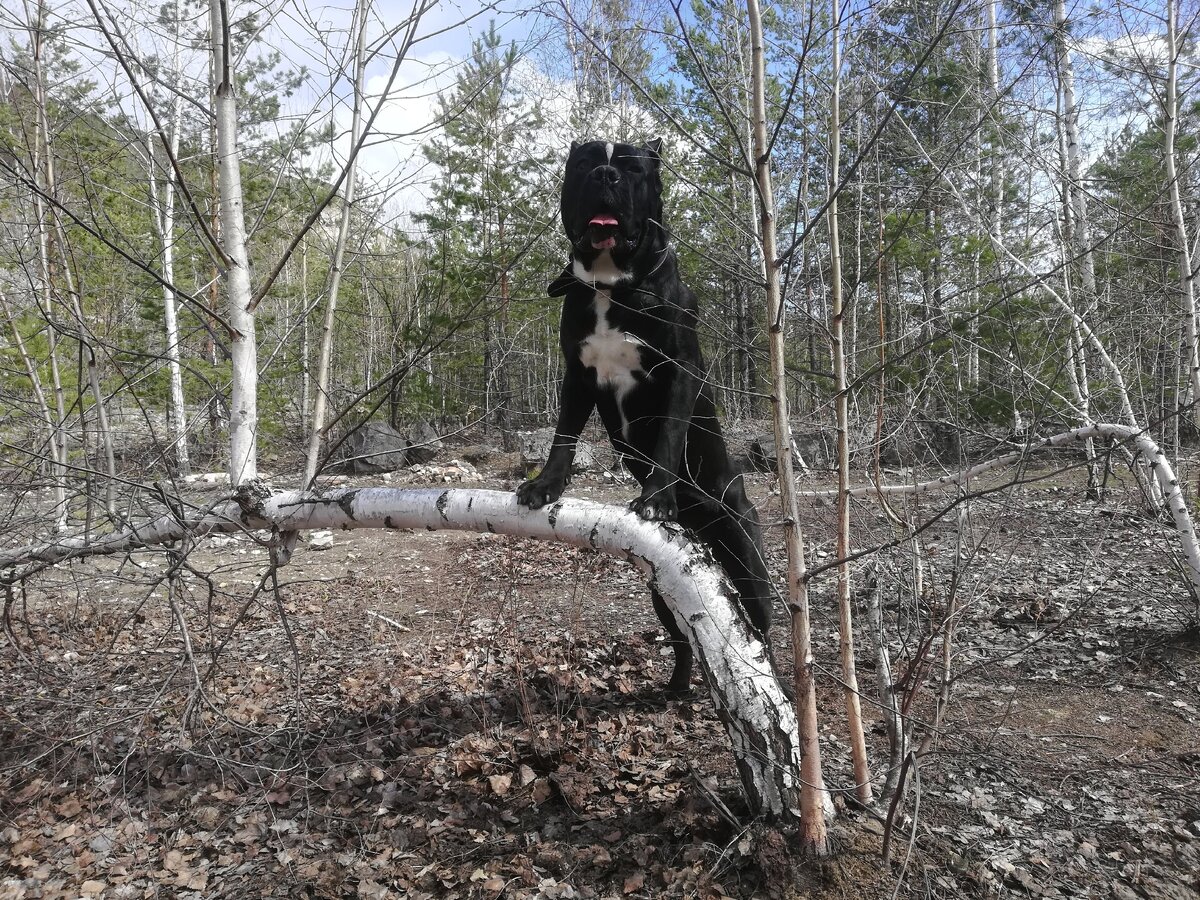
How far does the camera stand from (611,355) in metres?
2.81

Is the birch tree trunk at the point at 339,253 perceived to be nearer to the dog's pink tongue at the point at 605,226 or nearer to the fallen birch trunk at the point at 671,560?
the fallen birch trunk at the point at 671,560

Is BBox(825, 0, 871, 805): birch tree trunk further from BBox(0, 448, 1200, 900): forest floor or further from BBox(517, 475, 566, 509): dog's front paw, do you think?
BBox(517, 475, 566, 509): dog's front paw

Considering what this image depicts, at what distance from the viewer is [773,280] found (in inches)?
82.8

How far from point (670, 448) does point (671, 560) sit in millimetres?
487

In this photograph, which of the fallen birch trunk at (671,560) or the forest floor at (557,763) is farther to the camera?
the forest floor at (557,763)

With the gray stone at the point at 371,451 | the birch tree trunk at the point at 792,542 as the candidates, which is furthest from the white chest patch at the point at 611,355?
the gray stone at the point at 371,451

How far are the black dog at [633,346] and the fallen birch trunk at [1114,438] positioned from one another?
1.68ft

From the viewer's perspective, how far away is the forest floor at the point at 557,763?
2.39m

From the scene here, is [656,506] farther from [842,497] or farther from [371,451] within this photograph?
[371,451]

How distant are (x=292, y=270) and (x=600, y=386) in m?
22.4

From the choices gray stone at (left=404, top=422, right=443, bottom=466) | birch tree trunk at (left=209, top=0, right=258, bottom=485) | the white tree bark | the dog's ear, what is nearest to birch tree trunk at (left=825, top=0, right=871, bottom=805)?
the white tree bark

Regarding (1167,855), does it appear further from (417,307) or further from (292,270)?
(292,270)

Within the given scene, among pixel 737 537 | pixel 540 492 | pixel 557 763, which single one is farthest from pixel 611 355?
pixel 557 763

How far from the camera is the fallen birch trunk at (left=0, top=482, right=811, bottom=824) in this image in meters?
2.22
